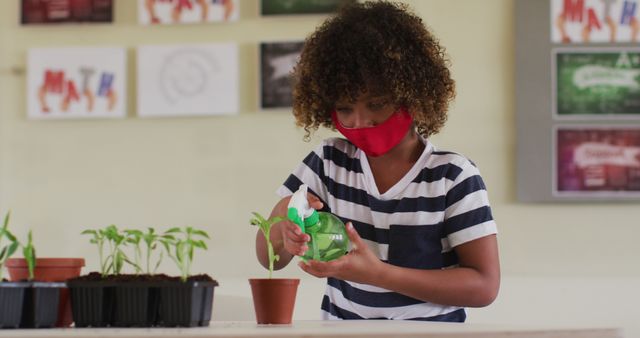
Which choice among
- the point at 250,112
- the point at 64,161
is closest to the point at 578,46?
the point at 250,112

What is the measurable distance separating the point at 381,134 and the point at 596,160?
1.15 metres

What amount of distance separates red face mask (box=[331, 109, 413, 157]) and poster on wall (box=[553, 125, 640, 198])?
1.05 metres

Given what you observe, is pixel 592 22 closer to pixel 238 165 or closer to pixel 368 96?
pixel 238 165

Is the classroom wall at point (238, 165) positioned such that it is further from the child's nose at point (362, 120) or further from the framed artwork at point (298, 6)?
the child's nose at point (362, 120)

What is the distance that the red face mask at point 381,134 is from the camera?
1.48 metres

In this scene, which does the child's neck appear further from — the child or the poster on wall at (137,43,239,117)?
the poster on wall at (137,43,239,117)

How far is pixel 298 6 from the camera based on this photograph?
2529mm

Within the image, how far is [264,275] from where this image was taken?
2.49 meters

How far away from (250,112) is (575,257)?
3.08 ft

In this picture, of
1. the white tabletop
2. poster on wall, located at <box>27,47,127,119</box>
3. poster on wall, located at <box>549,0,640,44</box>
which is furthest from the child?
poster on wall, located at <box>27,47,127,119</box>

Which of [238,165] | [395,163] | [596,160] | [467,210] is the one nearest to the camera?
[467,210]

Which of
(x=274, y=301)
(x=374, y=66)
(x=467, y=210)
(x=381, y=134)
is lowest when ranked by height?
(x=274, y=301)

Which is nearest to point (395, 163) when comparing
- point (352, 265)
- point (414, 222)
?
point (414, 222)

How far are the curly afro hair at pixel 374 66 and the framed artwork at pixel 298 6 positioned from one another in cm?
88
